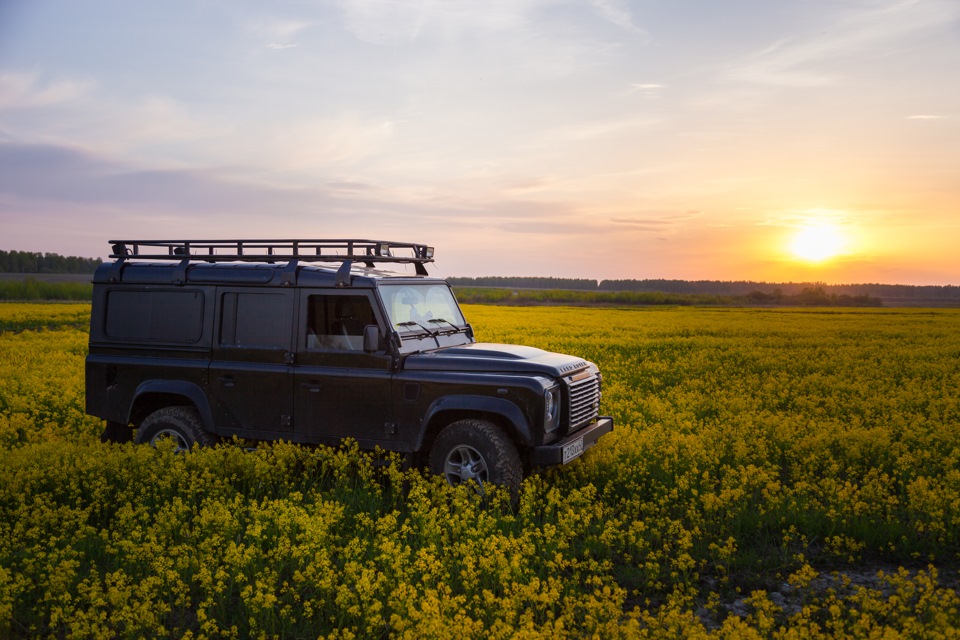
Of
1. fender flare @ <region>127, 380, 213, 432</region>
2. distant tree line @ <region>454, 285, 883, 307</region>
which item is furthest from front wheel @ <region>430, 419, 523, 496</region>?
distant tree line @ <region>454, 285, 883, 307</region>

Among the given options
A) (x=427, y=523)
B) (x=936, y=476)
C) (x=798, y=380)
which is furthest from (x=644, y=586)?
(x=798, y=380)

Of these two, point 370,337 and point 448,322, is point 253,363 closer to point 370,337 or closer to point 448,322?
point 370,337

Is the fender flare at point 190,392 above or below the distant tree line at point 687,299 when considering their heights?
below

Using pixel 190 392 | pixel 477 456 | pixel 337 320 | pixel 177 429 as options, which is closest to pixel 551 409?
pixel 477 456

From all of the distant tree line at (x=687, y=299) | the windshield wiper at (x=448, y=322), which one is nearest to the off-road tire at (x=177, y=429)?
the windshield wiper at (x=448, y=322)

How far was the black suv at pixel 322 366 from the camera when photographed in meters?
7.68

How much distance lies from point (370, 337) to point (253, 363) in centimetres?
174

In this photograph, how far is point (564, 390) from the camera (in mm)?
7898

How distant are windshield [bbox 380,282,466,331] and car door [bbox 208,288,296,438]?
1153 millimetres

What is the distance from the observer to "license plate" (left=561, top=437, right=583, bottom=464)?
751 cm

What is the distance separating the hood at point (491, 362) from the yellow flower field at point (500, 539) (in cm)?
116

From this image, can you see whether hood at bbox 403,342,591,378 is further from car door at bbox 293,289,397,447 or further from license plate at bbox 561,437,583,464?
license plate at bbox 561,437,583,464

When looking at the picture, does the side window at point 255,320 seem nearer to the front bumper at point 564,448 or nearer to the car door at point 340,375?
the car door at point 340,375

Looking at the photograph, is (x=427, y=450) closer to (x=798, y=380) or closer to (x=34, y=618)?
(x=34, y=618)
